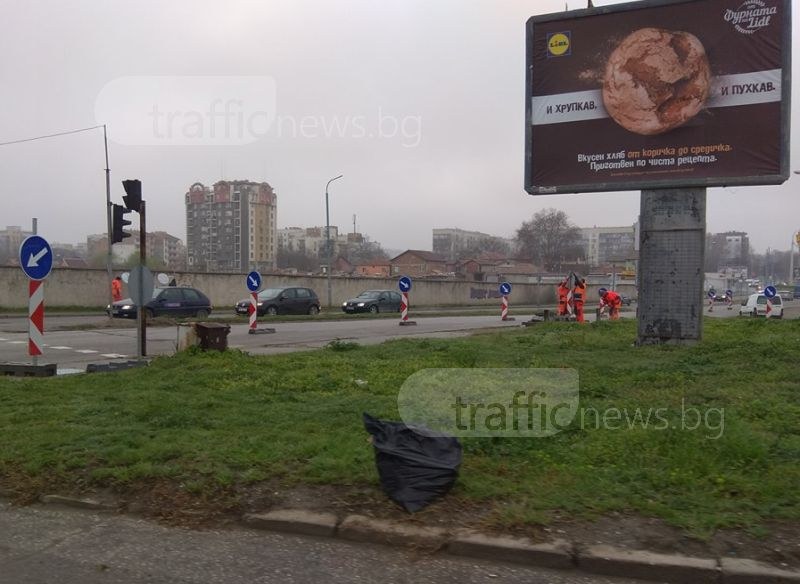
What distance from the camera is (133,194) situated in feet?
41.8

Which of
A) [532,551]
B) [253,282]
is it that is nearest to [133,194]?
[253,282]

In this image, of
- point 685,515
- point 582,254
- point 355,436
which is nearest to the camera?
point 685,515

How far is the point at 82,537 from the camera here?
442cm

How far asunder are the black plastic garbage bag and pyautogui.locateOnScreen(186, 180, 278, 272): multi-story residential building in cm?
5131

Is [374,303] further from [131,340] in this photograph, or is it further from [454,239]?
[454,239]

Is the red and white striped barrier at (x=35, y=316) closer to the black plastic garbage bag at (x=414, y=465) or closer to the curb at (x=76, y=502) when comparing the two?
the curb at (x=76, y=502)

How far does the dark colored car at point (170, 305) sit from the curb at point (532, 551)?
2274 cm

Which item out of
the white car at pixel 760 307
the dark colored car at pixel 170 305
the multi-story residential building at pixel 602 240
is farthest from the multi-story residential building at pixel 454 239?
the dark colored car at pixel 170 305

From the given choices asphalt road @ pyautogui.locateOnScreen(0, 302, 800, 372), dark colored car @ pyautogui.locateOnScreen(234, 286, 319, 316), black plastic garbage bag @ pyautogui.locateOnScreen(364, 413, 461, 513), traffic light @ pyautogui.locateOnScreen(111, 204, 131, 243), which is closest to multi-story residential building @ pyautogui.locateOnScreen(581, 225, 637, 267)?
dark colored car @ pyautogui.locateOnScreen(234, 286, 319, 316)

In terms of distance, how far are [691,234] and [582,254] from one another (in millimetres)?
100795

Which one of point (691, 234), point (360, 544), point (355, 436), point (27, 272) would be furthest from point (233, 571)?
point (691, 234)

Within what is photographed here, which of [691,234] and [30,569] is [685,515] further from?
Result: [691,234]

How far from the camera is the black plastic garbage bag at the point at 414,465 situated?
4.58m

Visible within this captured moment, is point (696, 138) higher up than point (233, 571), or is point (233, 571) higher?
point (696, 138)
